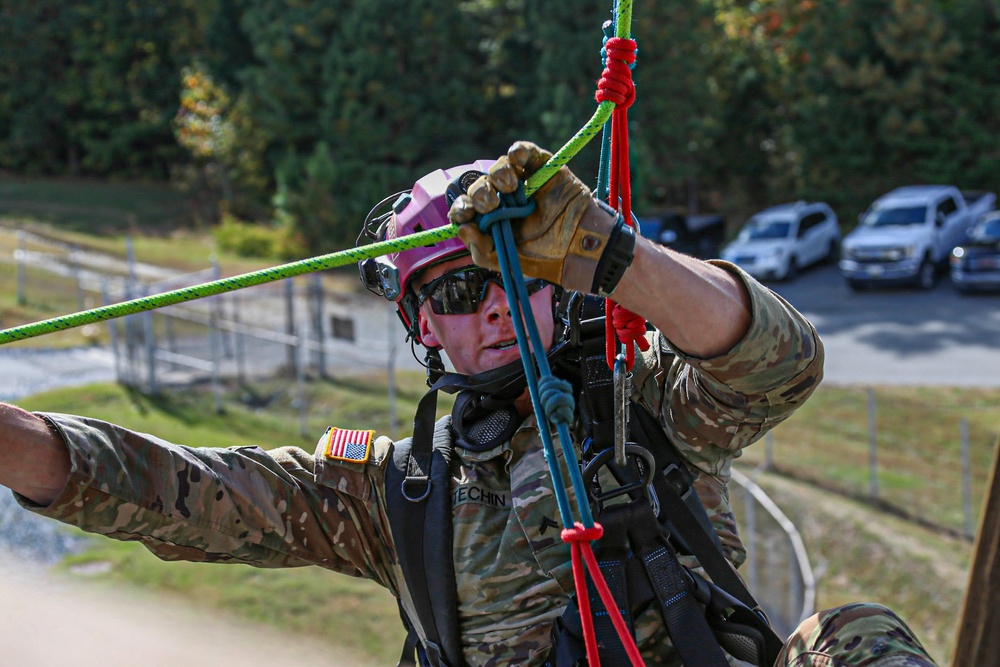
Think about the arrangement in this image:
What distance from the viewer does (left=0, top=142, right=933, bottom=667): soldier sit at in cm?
222

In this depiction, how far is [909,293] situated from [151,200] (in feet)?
68.7

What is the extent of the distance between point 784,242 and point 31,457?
22.3 m

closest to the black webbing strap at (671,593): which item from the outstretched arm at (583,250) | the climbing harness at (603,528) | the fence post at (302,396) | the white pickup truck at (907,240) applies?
the climbing harness at (603,528)

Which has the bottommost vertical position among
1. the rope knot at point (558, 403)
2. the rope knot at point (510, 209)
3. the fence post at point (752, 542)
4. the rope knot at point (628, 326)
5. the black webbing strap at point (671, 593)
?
the fence post at point (752, 542)

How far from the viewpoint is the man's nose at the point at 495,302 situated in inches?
104

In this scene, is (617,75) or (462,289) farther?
(462,289)

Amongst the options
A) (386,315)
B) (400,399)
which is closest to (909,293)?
(386,315)

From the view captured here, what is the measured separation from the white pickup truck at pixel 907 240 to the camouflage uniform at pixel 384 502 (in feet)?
67.7

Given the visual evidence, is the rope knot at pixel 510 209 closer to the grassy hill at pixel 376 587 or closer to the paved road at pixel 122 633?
the paved road at pixel 122 633

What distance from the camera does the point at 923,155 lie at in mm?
27672

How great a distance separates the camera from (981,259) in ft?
68.9

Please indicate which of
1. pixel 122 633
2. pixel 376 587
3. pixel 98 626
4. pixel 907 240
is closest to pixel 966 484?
pixel 376 587

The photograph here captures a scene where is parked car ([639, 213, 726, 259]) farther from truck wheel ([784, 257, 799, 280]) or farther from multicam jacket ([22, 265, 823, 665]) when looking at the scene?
multicam jacket ([22, 265, 823, 665])

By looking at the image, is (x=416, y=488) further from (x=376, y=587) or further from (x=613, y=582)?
(x=376, y=587)
